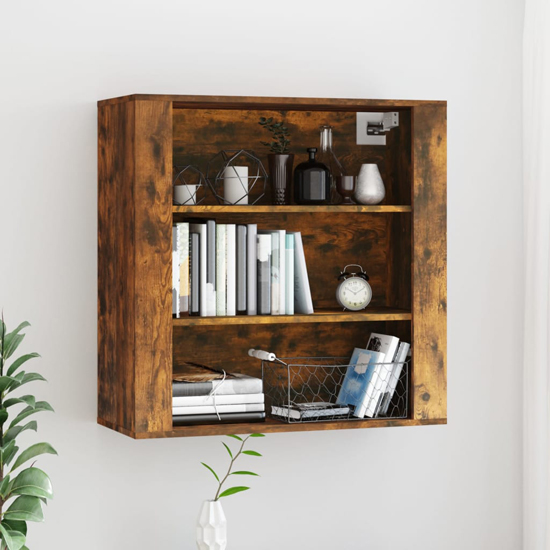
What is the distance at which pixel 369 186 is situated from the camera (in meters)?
2.67

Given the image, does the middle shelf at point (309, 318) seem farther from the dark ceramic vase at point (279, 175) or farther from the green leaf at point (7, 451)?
the green leaf at point (7, 451)

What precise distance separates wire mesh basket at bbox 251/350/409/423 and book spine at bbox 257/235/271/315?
164 mm

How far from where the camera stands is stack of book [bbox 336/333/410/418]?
2615 mm

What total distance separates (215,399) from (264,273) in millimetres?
386

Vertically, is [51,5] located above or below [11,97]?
above

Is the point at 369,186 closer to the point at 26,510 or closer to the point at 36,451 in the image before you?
the point at 36,451

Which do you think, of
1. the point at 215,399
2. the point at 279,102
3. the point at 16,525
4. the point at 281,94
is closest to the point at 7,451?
the point at 16,525

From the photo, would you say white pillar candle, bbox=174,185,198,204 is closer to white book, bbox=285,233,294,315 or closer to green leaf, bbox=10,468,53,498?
white book, bbox=285,233,294,315

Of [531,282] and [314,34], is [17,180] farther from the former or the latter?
[531,282]

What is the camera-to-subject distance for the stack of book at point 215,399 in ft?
8.16

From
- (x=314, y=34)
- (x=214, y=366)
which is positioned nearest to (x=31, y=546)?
(x=214, y=366)

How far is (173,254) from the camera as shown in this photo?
2.46 m

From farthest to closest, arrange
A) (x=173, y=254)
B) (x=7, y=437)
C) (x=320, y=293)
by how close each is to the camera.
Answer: (x=320, y=293), (x=173, y=254), (x=7, y=437)

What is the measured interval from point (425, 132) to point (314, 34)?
0.55 meters
